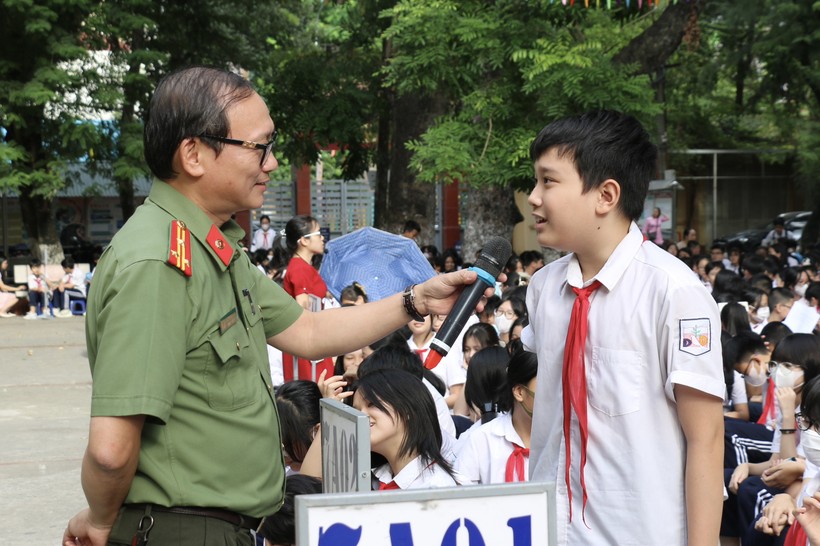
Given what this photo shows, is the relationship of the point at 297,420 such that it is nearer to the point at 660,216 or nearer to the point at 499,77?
the point at 499,77

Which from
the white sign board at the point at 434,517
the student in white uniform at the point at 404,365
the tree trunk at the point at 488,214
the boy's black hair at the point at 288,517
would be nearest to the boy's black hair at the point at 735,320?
the student in white uniform at the point at 404,365

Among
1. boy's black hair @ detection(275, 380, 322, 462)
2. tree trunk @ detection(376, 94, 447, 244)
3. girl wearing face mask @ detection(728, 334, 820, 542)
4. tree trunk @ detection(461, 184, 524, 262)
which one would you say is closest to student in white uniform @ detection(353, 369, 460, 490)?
boy's black hair @ detection(275, 380, 322, 462)

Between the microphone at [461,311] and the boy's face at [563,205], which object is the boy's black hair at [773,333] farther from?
the boy's face at [563,205]

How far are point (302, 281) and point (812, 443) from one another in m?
4.00

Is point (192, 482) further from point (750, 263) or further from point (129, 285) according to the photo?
point (750, 263)

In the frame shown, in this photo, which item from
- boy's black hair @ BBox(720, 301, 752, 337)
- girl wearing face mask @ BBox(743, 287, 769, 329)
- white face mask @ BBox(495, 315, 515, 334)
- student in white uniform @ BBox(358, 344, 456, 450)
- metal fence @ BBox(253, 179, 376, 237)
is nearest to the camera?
student in white uniform @ BBox(358, 344, 456, 450)

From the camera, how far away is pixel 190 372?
2.27 meters

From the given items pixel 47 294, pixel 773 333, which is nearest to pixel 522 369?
pixel 773 333

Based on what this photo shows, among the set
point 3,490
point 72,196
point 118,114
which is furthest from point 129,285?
point 72,196

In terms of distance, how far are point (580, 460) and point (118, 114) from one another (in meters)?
20.7

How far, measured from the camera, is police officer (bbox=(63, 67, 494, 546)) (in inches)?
84.6

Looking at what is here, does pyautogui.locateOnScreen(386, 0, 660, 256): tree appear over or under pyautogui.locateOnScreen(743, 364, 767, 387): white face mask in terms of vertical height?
over

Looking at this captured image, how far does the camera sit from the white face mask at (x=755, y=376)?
21.3ft

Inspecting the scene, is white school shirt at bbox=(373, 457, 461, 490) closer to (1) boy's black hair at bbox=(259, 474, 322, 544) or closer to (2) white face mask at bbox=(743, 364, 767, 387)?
(1) boy's black hair at bbox=(259, 474, 322, 544)
